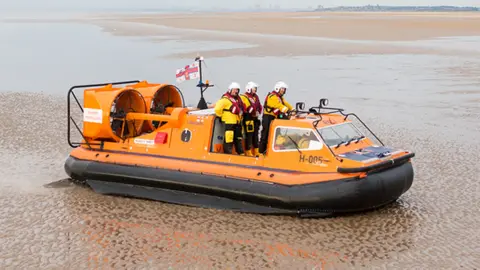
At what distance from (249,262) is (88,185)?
3.50m

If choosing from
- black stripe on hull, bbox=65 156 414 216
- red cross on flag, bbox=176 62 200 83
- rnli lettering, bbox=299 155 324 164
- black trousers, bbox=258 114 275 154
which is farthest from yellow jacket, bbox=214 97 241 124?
red cross on flag, bbox=176 62 200 83

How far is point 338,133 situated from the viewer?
7859 mm

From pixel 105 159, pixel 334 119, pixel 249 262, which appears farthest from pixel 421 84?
pixel 249 262

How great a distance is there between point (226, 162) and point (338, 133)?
1494 mm

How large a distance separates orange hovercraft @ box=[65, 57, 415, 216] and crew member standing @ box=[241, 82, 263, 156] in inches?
14.9

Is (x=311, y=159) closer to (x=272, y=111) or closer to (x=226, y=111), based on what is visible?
(x=272, y=111)

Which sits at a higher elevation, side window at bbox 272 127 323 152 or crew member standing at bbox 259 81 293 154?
crew member standing at bbox 259 81 293 154

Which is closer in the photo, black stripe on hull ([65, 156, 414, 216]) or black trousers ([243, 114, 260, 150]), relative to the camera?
black stripe on hull ([65, 156, 414, 216])

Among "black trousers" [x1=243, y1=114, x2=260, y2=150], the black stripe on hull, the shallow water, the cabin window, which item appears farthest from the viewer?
"black trousers" [x1=243, y1=114, x2=260, y2=150]

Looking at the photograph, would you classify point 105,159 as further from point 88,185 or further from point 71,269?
point 71,269

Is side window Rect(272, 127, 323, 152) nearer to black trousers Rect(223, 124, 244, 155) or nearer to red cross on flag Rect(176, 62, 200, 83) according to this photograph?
black trousers Rect(223, 124, 244, 155)

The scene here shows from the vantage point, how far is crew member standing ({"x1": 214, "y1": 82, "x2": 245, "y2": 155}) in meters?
7.86

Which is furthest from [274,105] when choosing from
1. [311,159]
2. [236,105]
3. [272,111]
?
[311,159]

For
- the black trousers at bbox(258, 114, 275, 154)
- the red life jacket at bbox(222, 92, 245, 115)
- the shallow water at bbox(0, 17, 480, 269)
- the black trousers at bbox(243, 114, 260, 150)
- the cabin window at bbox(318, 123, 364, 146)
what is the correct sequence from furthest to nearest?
the black trousers at bbox(243, 114, 260, 150) < the black trousers at bbox(258, 114, 275, 154) < the red life jacket at bbox(222, 92, 245, 115) < the cabin window at bbox(318, 123, 364, 146) < the shallow water at bbox(0, 17, 480, 269)
